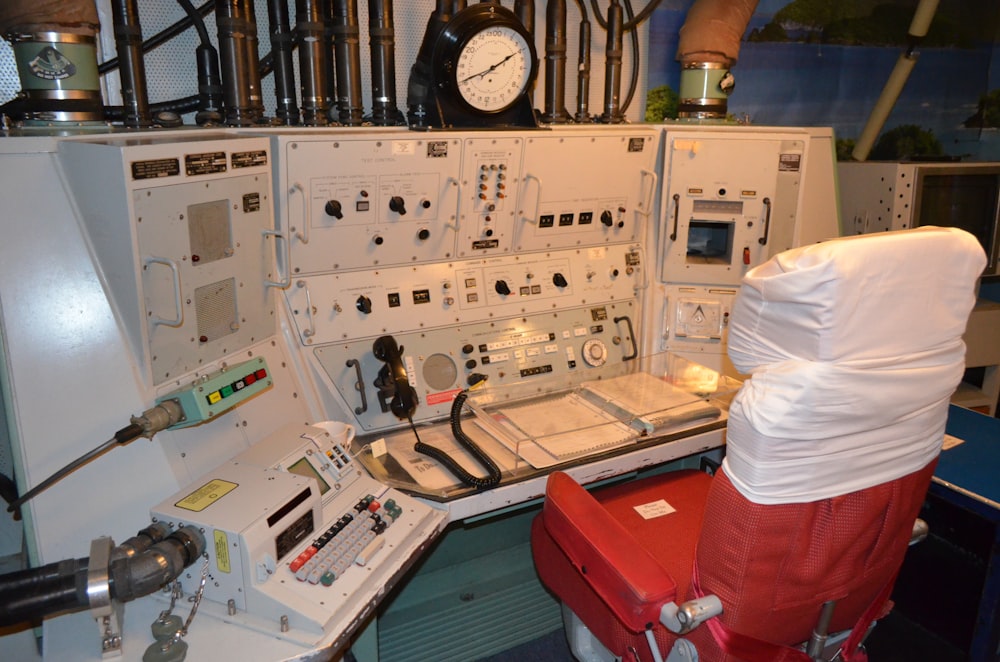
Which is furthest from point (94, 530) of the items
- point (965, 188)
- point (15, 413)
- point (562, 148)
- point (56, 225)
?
point (965, 188)

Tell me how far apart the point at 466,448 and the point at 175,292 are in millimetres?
932

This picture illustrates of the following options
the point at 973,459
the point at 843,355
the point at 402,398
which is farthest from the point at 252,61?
the point at 973,459

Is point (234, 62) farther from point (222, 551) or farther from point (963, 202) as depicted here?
point (963, 202)

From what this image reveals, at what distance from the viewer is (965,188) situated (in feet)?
10.6

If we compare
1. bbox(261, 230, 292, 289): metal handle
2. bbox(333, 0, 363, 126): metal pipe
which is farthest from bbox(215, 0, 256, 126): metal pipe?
bbox(261, 230, 292, 289): metal handle

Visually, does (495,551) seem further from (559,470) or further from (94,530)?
(94,530)

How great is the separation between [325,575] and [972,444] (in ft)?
6.64

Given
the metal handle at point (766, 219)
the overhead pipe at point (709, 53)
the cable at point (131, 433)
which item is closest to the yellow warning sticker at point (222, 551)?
the cable at point (131, 433)

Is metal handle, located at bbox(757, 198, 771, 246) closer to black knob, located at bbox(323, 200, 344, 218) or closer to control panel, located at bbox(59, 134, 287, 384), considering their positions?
black knob, located at bbox(323, 200, 344, 218)

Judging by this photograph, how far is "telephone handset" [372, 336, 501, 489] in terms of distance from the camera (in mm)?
2035

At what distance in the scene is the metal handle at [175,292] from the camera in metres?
1.58

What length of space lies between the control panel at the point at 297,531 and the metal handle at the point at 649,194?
1.50 m

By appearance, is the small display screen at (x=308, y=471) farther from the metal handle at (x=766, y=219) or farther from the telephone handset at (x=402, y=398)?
the metal handle at (x=766, y=219)

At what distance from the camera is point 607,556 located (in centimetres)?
159
